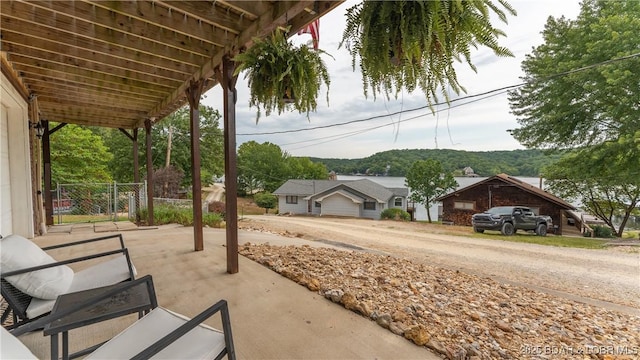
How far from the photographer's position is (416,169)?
1939 cm

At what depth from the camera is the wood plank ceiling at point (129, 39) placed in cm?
213

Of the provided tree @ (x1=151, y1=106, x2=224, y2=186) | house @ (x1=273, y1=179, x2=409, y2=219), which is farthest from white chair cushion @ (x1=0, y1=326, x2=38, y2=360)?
house @ (x1=273, y1=179, x2=409, y2=219)

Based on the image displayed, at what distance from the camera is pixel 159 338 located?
1215mm

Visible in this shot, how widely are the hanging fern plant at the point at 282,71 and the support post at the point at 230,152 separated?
57 centimetres

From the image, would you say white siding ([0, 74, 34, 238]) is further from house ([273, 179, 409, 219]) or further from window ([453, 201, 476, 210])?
window ([453, 201, 476, 210])

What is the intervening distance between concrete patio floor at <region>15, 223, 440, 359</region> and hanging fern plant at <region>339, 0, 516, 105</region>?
4.61 feet

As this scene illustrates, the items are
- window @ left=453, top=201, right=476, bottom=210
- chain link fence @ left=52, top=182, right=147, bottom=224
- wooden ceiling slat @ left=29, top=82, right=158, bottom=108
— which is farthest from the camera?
window @ left=453, top=201, right=476, bottom=210

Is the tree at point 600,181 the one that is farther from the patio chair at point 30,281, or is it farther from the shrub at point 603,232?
the patio chair at point 30,281

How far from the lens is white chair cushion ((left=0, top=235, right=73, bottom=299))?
4.96 feet

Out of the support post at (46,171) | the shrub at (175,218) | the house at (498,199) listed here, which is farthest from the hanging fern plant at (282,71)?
the house at (498,199)

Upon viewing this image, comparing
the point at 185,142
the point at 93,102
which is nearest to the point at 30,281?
the point at 93,102

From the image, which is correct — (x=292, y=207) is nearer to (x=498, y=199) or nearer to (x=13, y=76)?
(x=498, y=199)

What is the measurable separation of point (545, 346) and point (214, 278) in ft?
8.33

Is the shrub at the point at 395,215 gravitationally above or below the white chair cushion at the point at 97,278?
below
